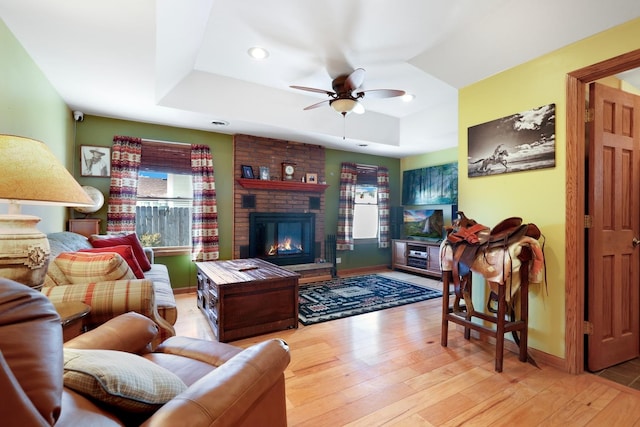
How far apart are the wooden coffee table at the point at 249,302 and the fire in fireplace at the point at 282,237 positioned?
169 cm

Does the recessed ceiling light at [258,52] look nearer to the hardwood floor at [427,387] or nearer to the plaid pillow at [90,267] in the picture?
the plaid pillow at [90,267]

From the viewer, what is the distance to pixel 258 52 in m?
2.92

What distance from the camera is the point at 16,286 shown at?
2.08ft

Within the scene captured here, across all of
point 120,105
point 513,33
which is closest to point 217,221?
point 120,105

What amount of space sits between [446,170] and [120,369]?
17.7ft

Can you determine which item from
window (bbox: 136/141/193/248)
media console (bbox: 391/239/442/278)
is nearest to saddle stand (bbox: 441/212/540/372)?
media console (bbox: 391/239/442/278)

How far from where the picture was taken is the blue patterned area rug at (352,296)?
11.2 ft

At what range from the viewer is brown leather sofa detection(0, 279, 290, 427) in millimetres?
523

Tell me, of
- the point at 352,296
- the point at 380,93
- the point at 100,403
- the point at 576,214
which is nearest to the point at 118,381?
the point at 100,403

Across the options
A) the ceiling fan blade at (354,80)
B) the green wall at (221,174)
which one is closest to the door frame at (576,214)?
the ceiling fan blade at (354,80)

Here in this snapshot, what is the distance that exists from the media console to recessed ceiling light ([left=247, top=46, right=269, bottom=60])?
3.81m

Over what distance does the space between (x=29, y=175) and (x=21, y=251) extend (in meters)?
0.33

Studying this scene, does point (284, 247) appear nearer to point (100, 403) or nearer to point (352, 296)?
point (352, 296)

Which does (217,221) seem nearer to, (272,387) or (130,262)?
(130,262)
